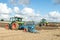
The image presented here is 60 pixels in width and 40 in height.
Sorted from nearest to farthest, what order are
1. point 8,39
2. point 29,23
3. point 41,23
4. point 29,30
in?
point 8,39 < point 29,30 < point 29,23 < point 41,23

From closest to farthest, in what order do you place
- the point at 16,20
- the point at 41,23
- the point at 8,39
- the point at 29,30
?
the point at 8,39
the point at 29,30
the point at 16,20
the point at 41,23

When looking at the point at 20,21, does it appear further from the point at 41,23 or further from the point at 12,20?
the point at 41,23

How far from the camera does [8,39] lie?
46.9 ft

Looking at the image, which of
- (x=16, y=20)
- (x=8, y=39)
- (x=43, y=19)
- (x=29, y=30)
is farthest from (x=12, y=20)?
(x=43, y=19)

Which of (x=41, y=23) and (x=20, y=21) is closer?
(x=20, y=21)

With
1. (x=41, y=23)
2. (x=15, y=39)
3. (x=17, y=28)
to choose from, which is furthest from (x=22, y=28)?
(x=41, y=23)

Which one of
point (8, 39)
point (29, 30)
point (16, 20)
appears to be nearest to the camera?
point (8, 39)

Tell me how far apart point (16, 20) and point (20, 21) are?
2.18 ft

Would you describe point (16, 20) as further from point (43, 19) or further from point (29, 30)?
point (43, 19)

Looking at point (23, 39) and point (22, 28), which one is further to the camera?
point (22, 28)

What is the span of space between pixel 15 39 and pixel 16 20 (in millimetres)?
12198

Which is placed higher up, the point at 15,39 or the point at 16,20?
the point at 16,20

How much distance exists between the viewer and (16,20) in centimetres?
2634

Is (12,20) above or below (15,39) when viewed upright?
above
